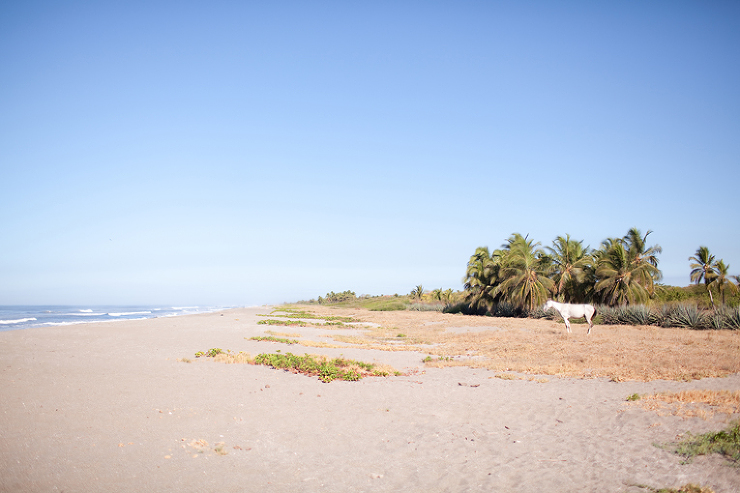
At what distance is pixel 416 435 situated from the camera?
755cm

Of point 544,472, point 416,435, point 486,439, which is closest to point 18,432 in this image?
point 416,435

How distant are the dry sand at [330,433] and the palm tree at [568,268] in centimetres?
3428

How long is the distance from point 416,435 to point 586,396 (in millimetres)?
4836

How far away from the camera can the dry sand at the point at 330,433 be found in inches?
222

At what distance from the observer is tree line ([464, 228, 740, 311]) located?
39562mm

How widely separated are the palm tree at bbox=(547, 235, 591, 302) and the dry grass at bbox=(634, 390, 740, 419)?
36.8 meters

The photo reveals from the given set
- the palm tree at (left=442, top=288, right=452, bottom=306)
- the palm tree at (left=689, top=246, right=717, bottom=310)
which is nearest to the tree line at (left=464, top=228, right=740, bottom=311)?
the palm tree at (left=689, top=246, right=717, bottom=310)

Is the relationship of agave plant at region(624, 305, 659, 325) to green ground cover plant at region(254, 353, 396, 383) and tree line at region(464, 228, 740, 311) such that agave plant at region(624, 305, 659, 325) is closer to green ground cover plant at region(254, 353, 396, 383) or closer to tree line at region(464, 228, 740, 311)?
tree line at region(464, 228, 740, 311)

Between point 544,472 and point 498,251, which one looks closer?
point 544,472

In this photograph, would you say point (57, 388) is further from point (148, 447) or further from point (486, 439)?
point (486, 439)

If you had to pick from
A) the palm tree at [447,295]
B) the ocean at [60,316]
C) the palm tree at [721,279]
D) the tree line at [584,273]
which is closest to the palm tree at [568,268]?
the tree line at [584,273]

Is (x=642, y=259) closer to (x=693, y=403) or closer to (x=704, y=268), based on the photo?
(x=704, y=268)

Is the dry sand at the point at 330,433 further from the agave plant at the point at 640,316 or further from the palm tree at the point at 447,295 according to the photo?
the palm tree at the point at 447,295

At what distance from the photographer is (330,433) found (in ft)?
25.2
